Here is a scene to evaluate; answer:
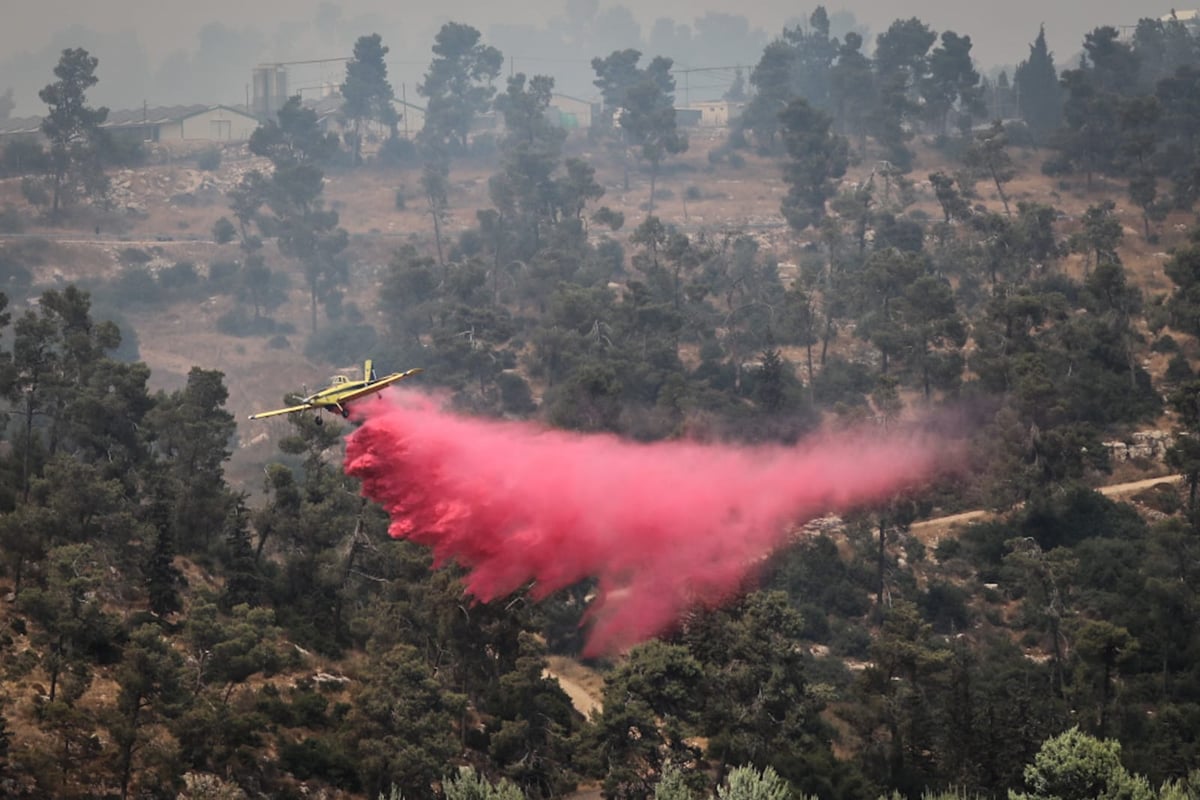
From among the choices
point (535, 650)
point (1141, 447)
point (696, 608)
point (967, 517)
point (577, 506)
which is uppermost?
point (577, 506)

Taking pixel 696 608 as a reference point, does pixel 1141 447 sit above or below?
above

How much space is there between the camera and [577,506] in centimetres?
7350

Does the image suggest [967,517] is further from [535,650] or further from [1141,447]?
[535,650]

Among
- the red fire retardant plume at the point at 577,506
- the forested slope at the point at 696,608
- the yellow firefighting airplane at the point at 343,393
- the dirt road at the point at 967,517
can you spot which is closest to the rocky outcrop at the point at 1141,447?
the forested slope at the point at 696,608

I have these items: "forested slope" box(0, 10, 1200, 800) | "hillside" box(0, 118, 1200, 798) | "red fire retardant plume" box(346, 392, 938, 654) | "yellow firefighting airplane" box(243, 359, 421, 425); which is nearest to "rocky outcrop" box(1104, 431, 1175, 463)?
"forested slope" box(0, 10, 1200, 800)

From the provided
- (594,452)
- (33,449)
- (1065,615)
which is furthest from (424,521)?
(1065,615)

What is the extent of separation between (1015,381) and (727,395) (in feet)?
111

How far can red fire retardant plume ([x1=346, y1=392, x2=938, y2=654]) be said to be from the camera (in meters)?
67.3

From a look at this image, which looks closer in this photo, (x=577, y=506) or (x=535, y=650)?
(x=577, y=506)

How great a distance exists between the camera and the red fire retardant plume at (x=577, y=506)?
67312mm

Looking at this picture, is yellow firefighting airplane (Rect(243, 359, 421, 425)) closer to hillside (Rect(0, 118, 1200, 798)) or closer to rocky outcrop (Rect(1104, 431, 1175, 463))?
hillside (Rect(0, 118, 1200, 798))

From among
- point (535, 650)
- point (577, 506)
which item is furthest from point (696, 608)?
point (577, 506)

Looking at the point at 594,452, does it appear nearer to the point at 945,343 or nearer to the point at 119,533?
the point at 119,533

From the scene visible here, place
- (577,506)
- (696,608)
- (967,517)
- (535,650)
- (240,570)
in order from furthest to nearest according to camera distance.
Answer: (967,517) → (240,570) → (535,650) → (696,608) → (577,506)
